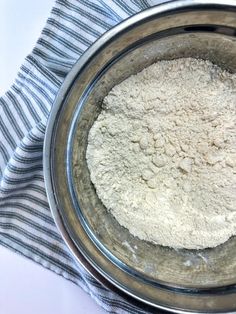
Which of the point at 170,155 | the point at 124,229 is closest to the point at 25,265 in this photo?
the point at 124,229

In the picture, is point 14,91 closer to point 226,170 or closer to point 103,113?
point 103,113

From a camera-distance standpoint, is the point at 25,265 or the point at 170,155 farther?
the point at 25,265

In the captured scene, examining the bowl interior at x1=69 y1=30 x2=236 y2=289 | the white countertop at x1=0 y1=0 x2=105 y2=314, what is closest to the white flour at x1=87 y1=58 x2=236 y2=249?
the bowl interior at x1=69 y1=30 x2=236 y2=289

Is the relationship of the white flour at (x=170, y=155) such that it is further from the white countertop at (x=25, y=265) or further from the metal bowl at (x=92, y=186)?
the white countertop at (x=25, y=265)

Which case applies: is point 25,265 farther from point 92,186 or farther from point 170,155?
point 170,155

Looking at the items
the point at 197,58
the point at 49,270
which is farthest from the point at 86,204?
the point at 197,58

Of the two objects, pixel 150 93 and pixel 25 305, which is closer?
pixel 150 93
